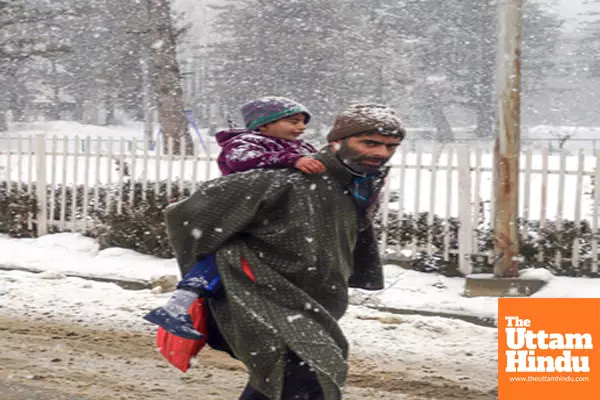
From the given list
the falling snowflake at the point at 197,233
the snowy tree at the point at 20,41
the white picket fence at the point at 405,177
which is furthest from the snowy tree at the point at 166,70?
the falling snowflake at the point at 197,233

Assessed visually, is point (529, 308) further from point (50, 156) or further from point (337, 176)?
point (50, 156)

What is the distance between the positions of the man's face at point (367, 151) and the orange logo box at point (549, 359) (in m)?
2.67

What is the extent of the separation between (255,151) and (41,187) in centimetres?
887

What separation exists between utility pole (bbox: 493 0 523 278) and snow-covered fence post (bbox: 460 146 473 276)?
1.71 ft

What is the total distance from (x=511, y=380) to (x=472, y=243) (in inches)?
143

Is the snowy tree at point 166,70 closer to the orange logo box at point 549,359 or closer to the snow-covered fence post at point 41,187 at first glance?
the snow-covered fence post at point 41,187

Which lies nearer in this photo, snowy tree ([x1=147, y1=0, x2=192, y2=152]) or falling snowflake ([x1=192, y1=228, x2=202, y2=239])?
falling snowflake ([x1=192, y1=228, x2=202, y2=239])

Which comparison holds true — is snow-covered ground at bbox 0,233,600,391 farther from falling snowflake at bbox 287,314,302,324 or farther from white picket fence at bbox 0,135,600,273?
falling snowflake at bbox 287,314,302,324

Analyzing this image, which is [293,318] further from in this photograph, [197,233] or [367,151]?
[367,151]

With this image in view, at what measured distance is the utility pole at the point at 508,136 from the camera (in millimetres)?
8039

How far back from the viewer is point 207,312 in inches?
113

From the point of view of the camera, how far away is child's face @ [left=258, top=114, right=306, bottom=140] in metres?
3.00

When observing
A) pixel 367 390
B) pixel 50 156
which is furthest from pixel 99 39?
pixel 367 390

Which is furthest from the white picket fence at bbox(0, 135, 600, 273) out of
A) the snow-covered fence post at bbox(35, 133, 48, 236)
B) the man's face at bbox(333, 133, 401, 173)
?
the man's face at bbox(333, 133, 401, 173)
